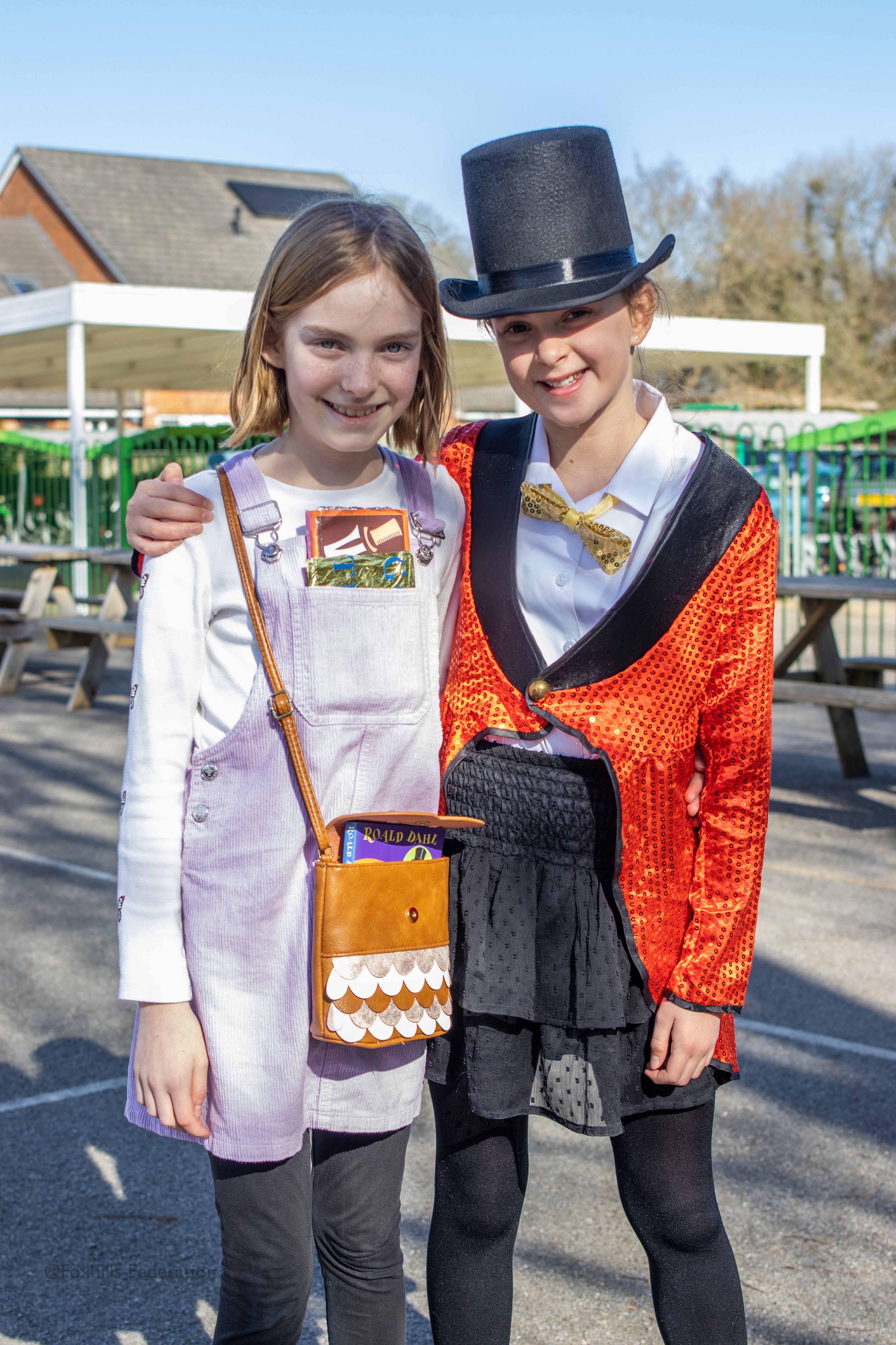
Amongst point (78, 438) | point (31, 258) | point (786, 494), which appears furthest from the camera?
point (31, 258)

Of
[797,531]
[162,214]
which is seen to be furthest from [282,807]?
[162,214]

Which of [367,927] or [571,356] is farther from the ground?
[571,356]

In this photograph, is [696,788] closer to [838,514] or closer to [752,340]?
[752,340]

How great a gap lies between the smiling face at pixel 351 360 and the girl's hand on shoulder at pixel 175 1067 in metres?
0.77

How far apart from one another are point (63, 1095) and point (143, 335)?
41.8 feet

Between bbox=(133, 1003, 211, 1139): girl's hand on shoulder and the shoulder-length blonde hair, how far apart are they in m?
0.77

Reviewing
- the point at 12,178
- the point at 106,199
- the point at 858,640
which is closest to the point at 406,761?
the point at 858,640

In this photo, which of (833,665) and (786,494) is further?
(786,494)

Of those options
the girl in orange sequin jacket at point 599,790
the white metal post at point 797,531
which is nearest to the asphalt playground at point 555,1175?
the girl in orange sequin jacket at point 599,790

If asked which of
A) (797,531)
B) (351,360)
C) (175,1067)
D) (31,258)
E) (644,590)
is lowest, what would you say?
(175,1067)

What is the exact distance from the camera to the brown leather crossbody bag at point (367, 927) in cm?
163

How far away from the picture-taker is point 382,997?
1.65m

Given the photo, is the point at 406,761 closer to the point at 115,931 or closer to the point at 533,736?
the point at 533,736

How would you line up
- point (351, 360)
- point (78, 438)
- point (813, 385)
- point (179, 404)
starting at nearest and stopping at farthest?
point (351, 360)
point (78, 438)
point (813, 385)
point (179, 404)
